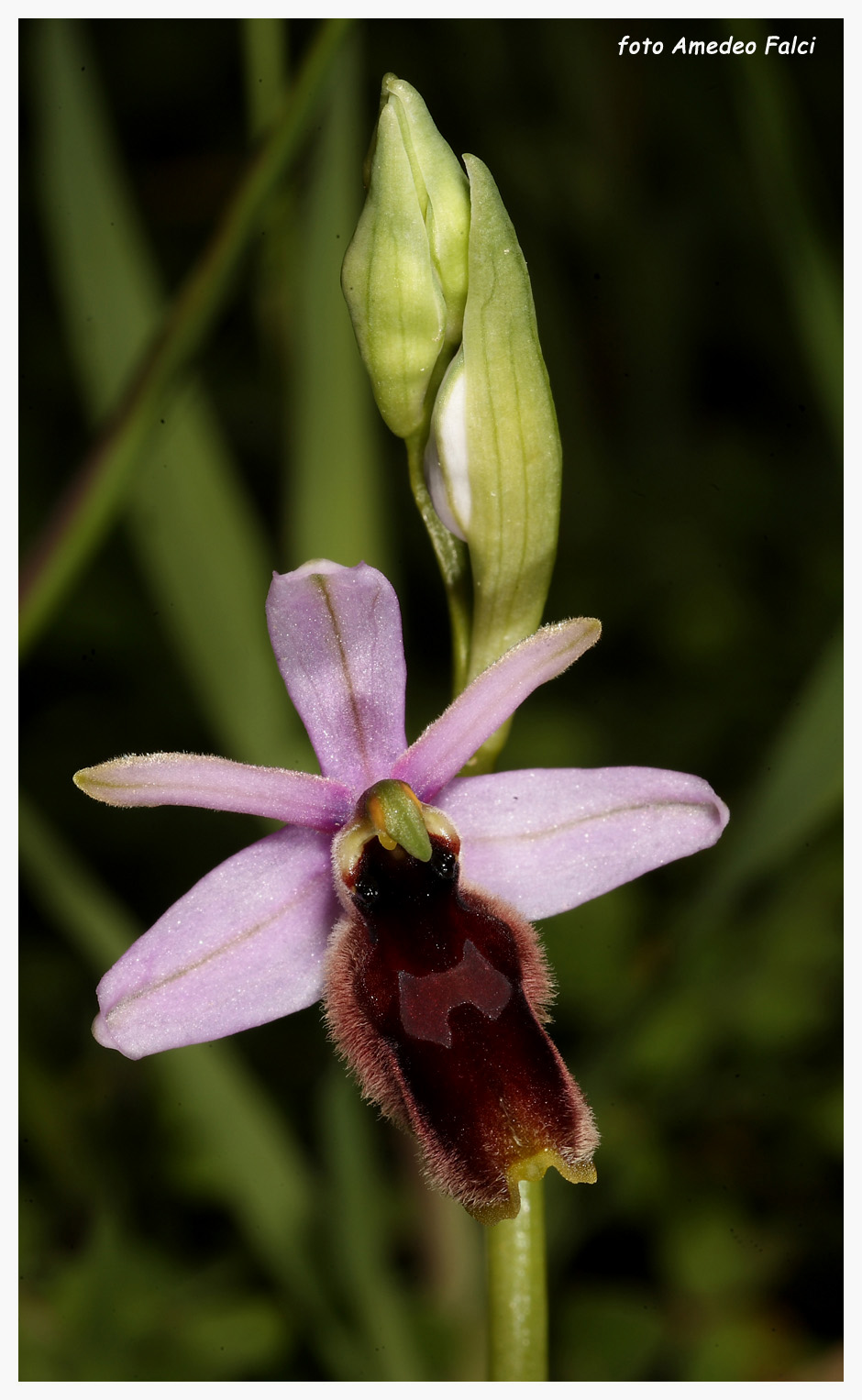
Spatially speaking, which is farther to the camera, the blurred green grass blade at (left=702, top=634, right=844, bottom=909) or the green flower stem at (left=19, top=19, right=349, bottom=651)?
the blurred green grass blade at (left=702, top=634, right=844, bottom=909)

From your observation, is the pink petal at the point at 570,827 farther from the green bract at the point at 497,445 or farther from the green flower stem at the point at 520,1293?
the green flower stem at the point at 520,1293

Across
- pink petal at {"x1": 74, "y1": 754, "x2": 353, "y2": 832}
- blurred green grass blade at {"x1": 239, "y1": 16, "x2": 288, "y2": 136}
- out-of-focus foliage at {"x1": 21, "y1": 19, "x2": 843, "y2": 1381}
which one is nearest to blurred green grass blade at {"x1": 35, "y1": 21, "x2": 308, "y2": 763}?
A: out-of-focus foliage at {"x1": 21, "y1": 19, "x2": 843, "y2": 1381}

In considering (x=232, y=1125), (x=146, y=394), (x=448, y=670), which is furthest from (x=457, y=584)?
(x=448, y=670)

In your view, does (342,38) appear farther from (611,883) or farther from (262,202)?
(611,883)

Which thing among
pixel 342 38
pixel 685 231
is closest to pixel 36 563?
pixel 342 38

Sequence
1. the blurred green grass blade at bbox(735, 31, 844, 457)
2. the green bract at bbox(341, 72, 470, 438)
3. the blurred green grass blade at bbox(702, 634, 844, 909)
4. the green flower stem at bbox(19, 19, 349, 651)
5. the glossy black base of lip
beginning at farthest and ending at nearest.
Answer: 1. the blurred green grass blade at bbox(735, 31, 844, 457)
2. the blurred green grass blade at bbox(702, 634, 844, 909)
3. the green flower stem at bbox(19, 19, 349, 651)
4. the green bract at bbox(341, 72, 470, 438)
5. the glossy black base of lip

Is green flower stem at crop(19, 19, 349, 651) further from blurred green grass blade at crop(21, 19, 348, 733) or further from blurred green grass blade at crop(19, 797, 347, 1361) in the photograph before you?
blurred green grass blade at crop(19, 797, 347, 1361)
